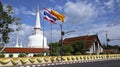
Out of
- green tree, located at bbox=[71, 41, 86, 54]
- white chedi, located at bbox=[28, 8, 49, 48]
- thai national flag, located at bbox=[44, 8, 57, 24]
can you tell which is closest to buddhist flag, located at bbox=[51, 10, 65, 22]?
thai national flag, located at bbox=[44, 8, 57, 24]

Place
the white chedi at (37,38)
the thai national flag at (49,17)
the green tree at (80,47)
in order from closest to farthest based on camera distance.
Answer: the thai national flag at (49,17) < the green tree at (80,47) < the white chedi at (37,38)

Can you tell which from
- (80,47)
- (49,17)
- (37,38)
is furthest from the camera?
(37,38)

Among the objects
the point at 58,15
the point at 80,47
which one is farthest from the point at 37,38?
the point at 58,15

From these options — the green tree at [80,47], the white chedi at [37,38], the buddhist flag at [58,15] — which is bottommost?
the green tree at [80,47]

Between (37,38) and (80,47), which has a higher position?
(37,38)

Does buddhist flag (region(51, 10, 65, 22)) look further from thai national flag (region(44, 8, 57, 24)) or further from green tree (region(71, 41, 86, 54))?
green tree (region(71, 41, 86, 54))

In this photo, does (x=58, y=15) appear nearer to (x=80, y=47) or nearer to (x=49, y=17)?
(x=49, y=17)

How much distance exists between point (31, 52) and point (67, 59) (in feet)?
43.4

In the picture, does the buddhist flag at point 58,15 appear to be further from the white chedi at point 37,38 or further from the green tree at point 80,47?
the white chedi at point 37,38

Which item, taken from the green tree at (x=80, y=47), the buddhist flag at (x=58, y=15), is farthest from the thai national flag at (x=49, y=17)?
the green tree at (x=80, y=47)

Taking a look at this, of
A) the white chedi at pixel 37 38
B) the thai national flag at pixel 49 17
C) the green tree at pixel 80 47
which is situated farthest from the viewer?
the white chedi at pixel 37 38

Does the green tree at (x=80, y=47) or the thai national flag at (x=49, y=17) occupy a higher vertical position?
the thai national flag at (x=49, y=17)

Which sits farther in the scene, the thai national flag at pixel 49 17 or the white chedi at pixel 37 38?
the white chedi at pixel 37 38

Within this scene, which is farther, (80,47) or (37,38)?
(37,38)
